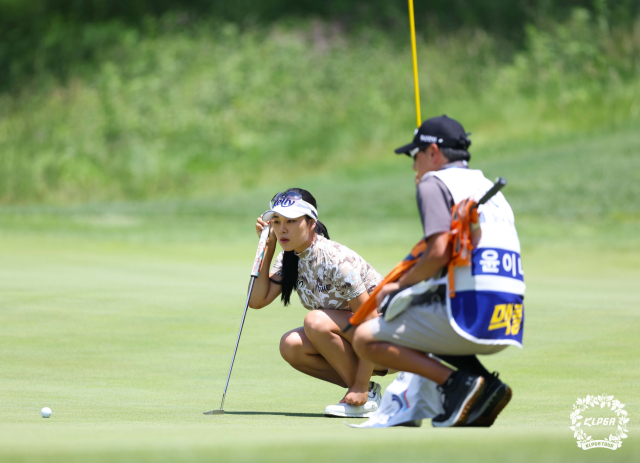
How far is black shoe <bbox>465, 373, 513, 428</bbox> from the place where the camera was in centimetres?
434

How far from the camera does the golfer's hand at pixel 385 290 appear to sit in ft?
14.3

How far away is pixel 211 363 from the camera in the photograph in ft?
25.4

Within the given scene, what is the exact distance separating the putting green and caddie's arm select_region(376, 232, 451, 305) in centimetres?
66

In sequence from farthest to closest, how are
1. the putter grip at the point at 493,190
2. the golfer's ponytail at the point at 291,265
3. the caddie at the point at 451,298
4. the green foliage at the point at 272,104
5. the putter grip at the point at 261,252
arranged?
the green foliage at the point at 272,104, the putter grip at the point at 261,252, the golfer's ponytail at the point at 291,265, the caddie at the point at 451,298, the putter grip at the point at 493,190

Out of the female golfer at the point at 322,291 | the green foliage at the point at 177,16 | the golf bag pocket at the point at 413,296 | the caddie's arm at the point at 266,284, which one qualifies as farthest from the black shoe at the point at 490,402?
the green foliage at the point at 177,16

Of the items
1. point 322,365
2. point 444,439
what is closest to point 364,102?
point 322,365

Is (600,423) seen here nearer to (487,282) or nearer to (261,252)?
(487,282)

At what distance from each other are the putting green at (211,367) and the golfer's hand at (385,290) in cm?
61

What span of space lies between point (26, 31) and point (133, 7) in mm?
3265

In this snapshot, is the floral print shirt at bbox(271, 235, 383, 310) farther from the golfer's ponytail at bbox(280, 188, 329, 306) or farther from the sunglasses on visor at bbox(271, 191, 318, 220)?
the sunglasses on visor at bbox(271, 191, 318, 220)

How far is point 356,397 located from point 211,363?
2.39m

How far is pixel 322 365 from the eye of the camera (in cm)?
598

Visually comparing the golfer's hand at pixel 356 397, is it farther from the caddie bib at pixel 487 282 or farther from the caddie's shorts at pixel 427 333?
the caddie bib at pixel 487 282

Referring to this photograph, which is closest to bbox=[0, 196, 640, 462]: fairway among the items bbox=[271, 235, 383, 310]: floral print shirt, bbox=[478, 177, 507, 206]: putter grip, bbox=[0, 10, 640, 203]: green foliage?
bbox=[271, 235, 383, 310]: floral print shirt
